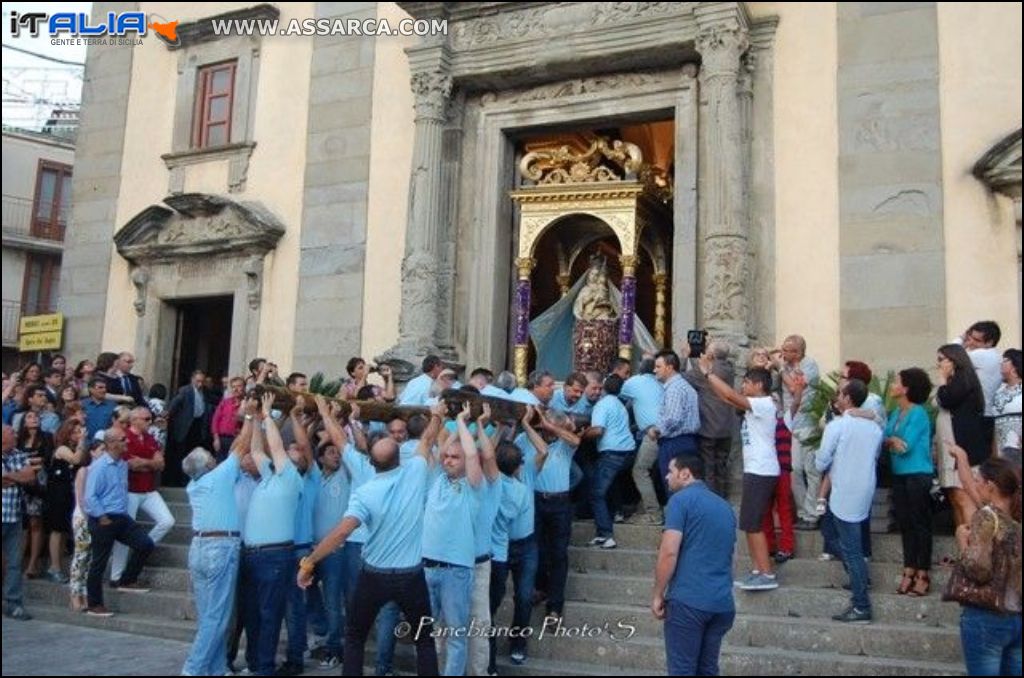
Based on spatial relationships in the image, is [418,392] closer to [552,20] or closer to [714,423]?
[714,423]

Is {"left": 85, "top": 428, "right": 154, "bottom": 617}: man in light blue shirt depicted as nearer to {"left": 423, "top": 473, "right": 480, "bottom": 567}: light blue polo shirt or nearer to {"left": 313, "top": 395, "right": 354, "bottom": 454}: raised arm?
{"left": 313, "top": 395, "right": 354, "bottom": 454}: raised arm

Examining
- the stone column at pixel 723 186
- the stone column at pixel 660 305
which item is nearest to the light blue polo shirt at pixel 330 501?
the stone column at pixel 723 186

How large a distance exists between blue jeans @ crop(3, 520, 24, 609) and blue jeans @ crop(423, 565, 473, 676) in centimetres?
479

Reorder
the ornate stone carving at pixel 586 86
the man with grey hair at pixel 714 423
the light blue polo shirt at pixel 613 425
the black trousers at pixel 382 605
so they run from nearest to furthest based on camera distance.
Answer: the black trousers at pixel 382 605, the man with grey hair at pixel 714 423, the light blue polo shirt at pixel 613 425, the ornate stone carving at pixel 586 86

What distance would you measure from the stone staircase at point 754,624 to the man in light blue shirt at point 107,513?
344mm

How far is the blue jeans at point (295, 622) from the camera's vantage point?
7.18 meters

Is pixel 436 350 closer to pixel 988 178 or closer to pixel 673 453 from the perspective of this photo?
pixel 673 453

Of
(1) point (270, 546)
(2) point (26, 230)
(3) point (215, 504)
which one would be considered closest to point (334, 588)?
(1) point (270, 546)

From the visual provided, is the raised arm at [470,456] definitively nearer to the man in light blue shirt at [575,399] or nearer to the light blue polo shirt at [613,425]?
the light blue polo shirt at [613,425]

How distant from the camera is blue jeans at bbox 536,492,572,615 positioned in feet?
25.0

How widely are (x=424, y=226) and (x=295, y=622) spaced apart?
6.55 m

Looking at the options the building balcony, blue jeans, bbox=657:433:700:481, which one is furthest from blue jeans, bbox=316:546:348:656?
the building balcony

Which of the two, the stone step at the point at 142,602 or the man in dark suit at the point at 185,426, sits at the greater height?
the man in dark suit at the point at 185,426

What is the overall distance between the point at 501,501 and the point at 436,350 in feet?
18.9
